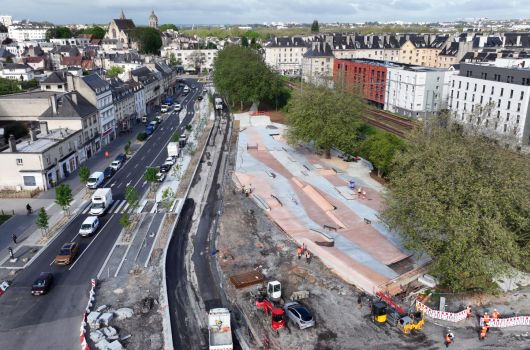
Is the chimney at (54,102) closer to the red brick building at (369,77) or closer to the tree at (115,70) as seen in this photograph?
the tree at (115,70)

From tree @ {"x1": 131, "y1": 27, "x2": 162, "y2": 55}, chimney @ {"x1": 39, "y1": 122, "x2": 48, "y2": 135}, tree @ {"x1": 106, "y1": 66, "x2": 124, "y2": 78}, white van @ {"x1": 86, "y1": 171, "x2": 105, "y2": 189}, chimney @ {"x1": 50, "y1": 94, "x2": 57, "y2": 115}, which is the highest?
tree @ {"x1": 131, "y1": 27, "x2": 162, "y2": 55}

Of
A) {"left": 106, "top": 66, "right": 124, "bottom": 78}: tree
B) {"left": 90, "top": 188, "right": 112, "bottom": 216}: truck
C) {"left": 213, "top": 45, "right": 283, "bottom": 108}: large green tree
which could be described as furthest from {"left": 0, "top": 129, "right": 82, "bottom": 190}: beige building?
{"left": 106, "top": 66, "right": 124, "bottom": 78}: tree

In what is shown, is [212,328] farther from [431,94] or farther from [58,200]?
[431,94]

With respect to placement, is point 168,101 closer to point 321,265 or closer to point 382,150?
point 382,150

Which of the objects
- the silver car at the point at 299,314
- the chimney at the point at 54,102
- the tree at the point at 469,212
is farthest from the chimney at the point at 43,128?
the tree at the point at 469,212

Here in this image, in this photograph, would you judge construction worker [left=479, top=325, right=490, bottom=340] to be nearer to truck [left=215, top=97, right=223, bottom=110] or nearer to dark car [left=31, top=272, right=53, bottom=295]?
dark car [left=31, top=272, right=53, bottom=295]

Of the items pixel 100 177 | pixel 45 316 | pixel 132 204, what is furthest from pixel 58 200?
pixel 45 316
